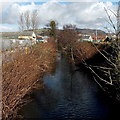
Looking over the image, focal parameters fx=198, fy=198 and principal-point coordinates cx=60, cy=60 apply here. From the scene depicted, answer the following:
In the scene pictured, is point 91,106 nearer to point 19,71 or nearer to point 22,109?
point 22,109

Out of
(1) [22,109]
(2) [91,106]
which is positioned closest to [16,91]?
(1) [22,109]

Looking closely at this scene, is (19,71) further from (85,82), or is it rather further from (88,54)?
(88,54)

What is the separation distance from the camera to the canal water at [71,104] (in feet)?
20.3

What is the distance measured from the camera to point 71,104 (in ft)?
23.2

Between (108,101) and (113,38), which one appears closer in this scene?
(113,38)

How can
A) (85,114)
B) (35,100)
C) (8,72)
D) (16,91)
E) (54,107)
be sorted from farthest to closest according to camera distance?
(35,100)
(54,107)
(85,114)
(16,91)
(8,72)

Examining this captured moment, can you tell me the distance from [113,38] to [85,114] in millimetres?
2769

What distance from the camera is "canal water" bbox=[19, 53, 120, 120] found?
20.3ft

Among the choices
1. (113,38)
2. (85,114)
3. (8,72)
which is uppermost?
(113,38)

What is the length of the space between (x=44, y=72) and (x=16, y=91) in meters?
7.44

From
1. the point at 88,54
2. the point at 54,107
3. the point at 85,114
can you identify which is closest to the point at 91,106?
the point at 85,114

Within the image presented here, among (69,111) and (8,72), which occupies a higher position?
(8,72)

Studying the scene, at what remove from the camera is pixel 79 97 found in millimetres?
7871

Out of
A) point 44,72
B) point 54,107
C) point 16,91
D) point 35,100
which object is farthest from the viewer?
point 44,72
